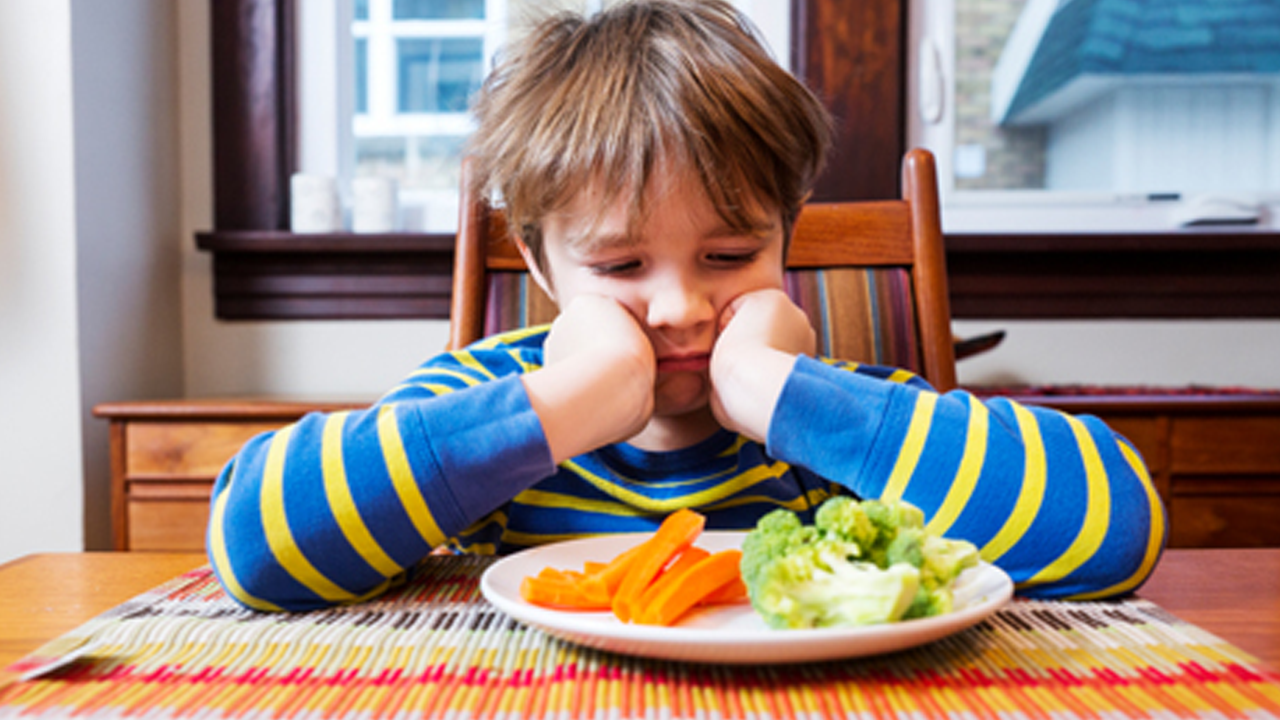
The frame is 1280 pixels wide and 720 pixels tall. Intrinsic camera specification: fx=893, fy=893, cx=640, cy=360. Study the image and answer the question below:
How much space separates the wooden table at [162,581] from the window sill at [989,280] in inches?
48.9

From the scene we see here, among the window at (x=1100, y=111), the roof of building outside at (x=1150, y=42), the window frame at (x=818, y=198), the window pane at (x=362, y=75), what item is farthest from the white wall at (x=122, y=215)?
the roof of building outside at (x=1150, y=42)

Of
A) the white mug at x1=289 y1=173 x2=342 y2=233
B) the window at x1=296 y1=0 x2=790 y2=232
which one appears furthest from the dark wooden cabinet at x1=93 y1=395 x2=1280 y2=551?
the window at x1=296 y1=0 x2=790 y2=232

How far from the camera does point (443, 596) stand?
1.89 ft

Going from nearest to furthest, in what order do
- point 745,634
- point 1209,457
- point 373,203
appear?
point 745,634, point 1209,457, point 373,203

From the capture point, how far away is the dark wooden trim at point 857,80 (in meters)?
1.92

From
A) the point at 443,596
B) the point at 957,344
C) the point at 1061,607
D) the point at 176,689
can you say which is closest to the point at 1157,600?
the point at 1061,607

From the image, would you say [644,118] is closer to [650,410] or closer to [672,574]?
[650,410]

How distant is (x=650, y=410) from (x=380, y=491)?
0.69 ft

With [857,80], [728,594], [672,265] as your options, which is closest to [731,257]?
[672,265]

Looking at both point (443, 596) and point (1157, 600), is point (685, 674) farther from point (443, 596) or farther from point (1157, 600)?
point (1157, 600)

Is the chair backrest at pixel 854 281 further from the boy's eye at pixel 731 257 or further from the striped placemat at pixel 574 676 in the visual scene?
the striped placemat at pixel 574 676

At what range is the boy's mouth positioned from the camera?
2.45ft

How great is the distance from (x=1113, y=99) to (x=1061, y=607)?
1880mm

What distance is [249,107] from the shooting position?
77.7 inches
